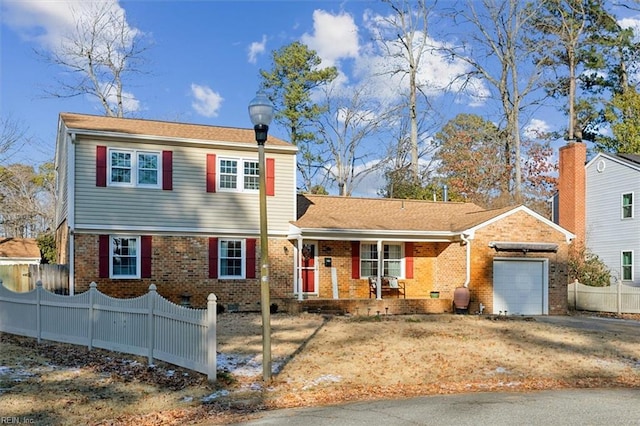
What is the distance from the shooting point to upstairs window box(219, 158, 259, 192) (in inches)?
816

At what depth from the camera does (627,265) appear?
28.0m

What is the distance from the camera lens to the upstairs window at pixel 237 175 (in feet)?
68.0

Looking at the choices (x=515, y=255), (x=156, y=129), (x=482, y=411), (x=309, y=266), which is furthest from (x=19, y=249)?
(x=482, y=411)

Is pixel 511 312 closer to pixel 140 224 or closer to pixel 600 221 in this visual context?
pixel 600 221

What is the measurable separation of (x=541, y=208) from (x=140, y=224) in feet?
91.0

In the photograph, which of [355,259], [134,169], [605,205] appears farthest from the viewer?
[605,205]

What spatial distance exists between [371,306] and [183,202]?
6.94 m

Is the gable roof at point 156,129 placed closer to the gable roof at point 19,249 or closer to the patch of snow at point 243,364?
the patch of snow at point 243,364

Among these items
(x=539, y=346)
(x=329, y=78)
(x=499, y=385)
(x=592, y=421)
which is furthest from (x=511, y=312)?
(x=329, y=78)

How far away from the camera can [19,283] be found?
2186 centimetres

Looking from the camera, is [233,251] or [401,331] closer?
[401,331]

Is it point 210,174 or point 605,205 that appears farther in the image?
point 605,205

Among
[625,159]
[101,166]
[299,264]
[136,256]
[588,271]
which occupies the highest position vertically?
[625,159]

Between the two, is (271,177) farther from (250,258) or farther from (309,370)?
(309,370)
